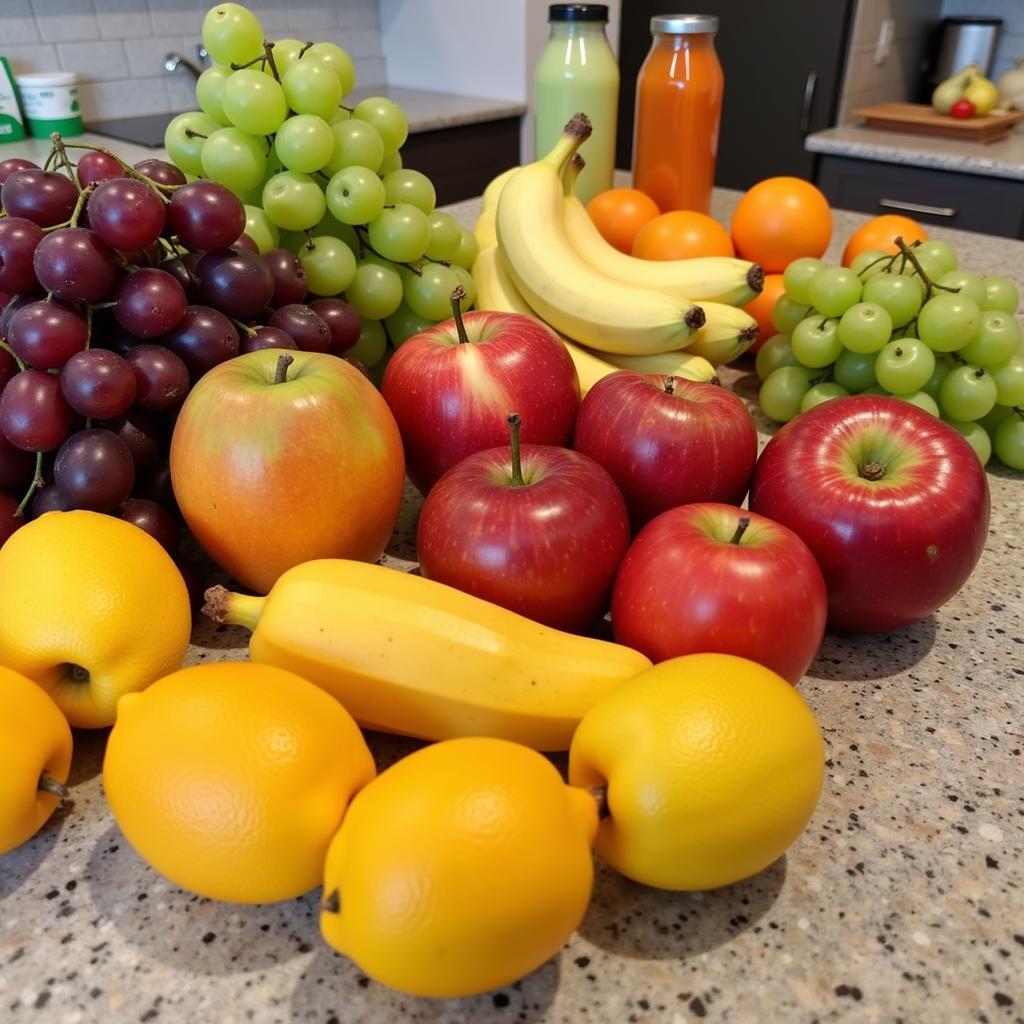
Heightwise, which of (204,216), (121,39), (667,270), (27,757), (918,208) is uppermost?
(121,39)

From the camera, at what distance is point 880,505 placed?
1.88 feet

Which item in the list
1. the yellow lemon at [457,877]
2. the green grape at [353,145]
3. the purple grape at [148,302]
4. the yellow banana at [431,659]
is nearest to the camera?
the yellow lemon at [457,877]

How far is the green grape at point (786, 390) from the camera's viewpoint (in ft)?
2.87

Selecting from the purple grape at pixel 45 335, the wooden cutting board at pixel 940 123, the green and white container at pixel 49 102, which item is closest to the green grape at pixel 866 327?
the purple grape at pixel 45 335

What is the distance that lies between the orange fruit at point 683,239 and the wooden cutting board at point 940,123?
78.7 inches

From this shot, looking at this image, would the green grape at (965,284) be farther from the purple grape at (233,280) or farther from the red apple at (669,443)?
the purple grape at (233,280)

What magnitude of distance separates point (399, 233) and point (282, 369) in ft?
0.91

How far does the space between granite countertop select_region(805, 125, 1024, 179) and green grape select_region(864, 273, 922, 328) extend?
183cm

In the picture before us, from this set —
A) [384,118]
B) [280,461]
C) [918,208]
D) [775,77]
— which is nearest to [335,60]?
[384,118]

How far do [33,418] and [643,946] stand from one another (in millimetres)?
515

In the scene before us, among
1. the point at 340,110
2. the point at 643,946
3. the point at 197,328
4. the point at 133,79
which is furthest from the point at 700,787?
the point at 133,79

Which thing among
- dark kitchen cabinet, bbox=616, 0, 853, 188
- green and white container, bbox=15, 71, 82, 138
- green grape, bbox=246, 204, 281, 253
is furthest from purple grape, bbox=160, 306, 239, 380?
dark kitchen cabinet, bbox=616, 0, 853, 188

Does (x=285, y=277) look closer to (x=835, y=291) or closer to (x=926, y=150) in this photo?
(x=835, y=291)

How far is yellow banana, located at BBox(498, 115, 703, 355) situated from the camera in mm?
804
